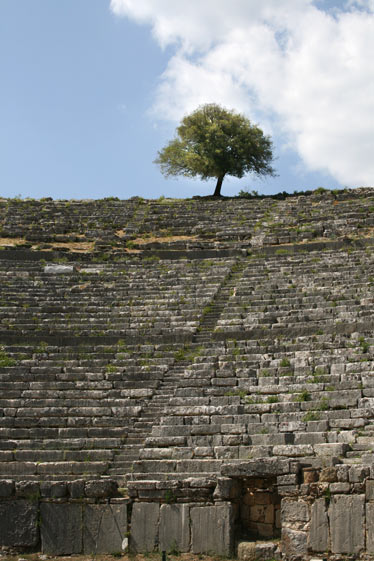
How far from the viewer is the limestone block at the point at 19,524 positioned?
10.4m

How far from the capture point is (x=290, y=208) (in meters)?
28.4

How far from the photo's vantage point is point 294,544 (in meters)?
9.49

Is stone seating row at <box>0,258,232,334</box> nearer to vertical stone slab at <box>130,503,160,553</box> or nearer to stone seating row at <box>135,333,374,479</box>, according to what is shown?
stone seating row at <box>135,333,374,479</box>

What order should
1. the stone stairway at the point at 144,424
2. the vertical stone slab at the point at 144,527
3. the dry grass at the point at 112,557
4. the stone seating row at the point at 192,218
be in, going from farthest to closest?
the stone seating row at the point at 192,218 → the stone stairway at the point at 144,424 → the vertical stone slab at the point at 144,527 → the dry grass at the point at 112,557

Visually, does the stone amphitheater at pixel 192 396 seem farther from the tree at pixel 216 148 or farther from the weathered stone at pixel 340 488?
the tree at pixel 216 148

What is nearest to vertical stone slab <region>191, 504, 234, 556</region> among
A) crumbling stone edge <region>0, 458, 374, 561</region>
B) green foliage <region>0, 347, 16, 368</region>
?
crumbling stone edge <region>0, 458, 374, 561</region>

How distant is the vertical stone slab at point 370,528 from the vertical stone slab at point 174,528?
2.39 metres

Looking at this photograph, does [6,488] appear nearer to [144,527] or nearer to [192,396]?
[144,527]

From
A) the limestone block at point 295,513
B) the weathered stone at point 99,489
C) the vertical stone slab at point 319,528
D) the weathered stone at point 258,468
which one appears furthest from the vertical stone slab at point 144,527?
the vertical stone slab at point 319,528

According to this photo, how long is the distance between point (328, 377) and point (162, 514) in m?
4.21

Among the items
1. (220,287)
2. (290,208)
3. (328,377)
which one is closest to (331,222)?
(290,208)

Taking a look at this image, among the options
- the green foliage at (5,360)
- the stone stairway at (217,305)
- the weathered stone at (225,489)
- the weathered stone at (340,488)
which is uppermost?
the stone stairway at (217,305)

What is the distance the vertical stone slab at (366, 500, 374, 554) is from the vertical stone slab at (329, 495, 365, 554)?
6 centimetres

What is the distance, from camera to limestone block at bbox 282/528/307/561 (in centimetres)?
941
